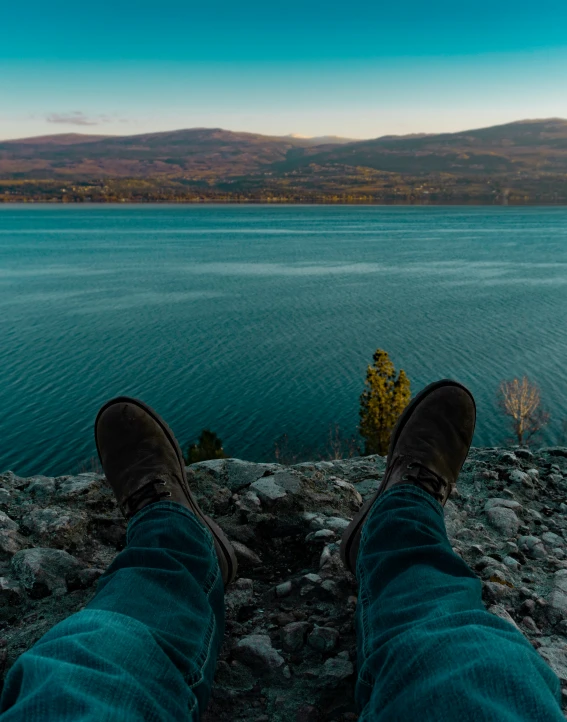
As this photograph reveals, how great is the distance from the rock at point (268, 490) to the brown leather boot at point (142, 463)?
500 millimetres

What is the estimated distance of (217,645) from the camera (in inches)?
63.9

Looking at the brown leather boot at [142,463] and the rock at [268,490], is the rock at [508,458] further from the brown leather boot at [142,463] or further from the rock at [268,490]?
the brown leather boot at [142,463]

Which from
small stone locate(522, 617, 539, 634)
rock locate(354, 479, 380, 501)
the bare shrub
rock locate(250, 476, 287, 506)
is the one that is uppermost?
rock locate(250, 476, 287, 506)

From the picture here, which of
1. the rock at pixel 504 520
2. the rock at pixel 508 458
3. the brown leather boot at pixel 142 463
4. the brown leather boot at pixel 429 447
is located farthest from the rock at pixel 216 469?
the rock at pixel 508 458

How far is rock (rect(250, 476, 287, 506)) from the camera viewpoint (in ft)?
9.22

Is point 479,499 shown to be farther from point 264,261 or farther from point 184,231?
point 184,231

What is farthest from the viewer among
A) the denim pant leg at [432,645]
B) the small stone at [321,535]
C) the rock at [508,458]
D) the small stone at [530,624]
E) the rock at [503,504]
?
the rock at [508,458]

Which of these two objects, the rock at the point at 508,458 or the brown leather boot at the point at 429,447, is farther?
the rock at the point at 508,458

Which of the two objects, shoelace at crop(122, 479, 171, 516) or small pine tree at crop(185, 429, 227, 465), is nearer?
shoelace at crop(122, 479, 171, 516)

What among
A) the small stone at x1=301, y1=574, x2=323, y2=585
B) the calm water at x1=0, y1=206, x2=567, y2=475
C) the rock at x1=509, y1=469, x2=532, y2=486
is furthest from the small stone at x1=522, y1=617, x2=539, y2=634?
the calm water at x1=0, y1=206, x2=567, y2=475

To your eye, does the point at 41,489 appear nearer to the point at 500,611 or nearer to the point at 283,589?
the point at 283,589

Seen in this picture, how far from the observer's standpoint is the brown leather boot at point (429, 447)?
89.1 inches

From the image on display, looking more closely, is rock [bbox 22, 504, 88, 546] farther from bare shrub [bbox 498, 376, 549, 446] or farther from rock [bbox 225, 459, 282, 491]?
bare shrub [bbox 498, 376, 549, 446]

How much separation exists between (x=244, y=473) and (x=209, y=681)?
5.63ft
